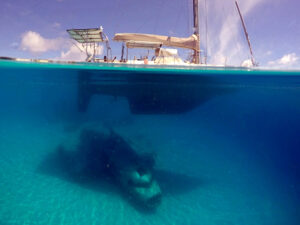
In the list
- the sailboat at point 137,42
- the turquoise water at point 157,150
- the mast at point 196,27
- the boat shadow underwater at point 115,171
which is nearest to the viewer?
the turquoise water at point 157,150

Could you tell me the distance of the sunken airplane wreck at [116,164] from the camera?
21.3 feet

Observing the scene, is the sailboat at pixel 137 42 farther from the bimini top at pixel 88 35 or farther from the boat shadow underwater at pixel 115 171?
the boat shadow underwater at pixel 115 171

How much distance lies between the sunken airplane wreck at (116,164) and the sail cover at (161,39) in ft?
22.8

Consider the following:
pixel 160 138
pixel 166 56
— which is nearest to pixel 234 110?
pixel 160 138

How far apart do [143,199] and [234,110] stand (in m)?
24.5

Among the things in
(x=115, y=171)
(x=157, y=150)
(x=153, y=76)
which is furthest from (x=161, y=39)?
(x=115, y=171)

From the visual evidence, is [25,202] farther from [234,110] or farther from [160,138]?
[234,110]

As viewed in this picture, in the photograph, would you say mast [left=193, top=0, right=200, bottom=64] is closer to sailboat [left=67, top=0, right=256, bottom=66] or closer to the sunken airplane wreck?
sailboat [left=67, top=0, right=256, bottom=66]

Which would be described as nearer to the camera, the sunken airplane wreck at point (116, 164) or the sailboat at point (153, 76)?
the sunken airplane wreck at point (116, 164)

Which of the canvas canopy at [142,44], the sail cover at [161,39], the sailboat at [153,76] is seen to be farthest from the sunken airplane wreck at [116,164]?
the sail cover at [161,39]

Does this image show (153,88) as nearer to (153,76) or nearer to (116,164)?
(153,76)

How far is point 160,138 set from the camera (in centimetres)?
1403

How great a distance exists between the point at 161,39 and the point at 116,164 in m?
9.36

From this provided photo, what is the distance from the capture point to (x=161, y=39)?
11891mm
